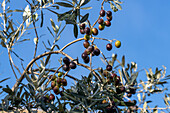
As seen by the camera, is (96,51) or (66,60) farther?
(66,60)

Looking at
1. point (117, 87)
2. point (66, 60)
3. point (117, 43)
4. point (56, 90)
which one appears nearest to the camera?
point (117, 87)

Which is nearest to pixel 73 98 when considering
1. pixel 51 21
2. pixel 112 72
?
pixel 112 72

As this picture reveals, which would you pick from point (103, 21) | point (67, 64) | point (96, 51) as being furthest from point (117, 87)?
point (103, 21)

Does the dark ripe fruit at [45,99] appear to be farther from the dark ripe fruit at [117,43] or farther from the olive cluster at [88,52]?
the dark ripe fruit at [117,43]

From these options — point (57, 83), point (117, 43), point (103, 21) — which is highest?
point (103, 21)

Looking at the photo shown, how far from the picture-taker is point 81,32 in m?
2.36

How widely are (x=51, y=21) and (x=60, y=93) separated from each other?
903 mm

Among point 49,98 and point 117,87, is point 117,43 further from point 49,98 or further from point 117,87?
point 49,98

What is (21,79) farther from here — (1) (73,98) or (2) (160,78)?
(2) (160,78)

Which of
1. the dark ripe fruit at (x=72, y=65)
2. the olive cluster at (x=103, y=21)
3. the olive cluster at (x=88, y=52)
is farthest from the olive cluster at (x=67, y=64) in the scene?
the olive cluster at (x=103, y=21)

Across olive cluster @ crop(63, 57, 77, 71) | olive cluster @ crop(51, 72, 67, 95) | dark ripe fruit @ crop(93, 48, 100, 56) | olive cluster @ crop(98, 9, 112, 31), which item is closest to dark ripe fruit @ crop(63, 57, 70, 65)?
olive cluster @ crop(63, 57, 77, 71)

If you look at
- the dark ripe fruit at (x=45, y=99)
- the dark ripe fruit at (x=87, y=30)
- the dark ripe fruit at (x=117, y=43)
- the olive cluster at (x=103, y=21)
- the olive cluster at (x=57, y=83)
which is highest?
the olive cluster at (x=103, y=21)

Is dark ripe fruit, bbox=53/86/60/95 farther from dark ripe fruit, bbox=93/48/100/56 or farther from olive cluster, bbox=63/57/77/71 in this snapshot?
dark ripe fruit, bbox=93/48/100/56

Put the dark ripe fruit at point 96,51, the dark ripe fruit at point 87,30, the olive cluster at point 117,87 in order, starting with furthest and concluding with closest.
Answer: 1. the dark ripe fruit at point 87,30
2. the dark ripe fruit at point 96,51
3. the olive cluster at point 117,87
